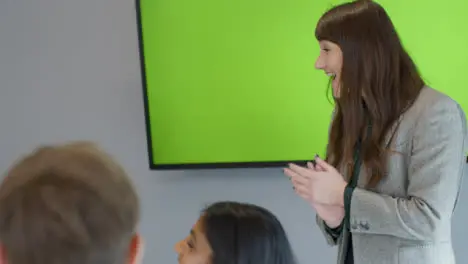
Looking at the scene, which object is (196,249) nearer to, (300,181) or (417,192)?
(300,181)

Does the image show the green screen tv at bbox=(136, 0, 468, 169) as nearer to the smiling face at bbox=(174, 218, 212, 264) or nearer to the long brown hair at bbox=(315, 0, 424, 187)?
the long brown hair at bbox=(315, 0, 424, 187)

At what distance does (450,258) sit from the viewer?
157 cm

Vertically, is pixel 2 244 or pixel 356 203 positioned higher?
pixel 2 244

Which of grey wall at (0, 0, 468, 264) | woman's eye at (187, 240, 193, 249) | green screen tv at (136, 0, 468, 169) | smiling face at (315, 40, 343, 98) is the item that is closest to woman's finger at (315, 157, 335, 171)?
smiling face at (315, 40, 343, 98)

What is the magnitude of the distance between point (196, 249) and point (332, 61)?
0.62 m

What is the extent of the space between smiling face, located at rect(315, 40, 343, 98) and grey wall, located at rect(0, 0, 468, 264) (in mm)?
808

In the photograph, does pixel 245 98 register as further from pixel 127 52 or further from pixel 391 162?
pixel 391 162

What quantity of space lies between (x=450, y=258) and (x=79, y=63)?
62.8 inches

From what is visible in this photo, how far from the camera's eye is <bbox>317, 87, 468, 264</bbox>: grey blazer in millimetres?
1473

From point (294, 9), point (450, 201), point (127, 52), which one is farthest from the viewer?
point (127, 52)

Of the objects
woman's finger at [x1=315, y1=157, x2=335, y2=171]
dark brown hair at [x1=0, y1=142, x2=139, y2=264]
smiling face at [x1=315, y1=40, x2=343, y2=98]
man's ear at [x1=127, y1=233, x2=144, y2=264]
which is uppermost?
smiling face at [x1=315, y1=40, x2=343, y2=98]

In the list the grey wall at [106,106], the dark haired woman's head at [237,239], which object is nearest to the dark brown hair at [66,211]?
the dark haired woman's head at [237,239]

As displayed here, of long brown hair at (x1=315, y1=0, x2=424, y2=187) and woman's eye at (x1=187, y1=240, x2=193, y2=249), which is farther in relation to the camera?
long brown hair at (x1=315, y1=0, x2=424, y2=187)

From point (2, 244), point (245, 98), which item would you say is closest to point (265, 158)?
point (245, 98)
